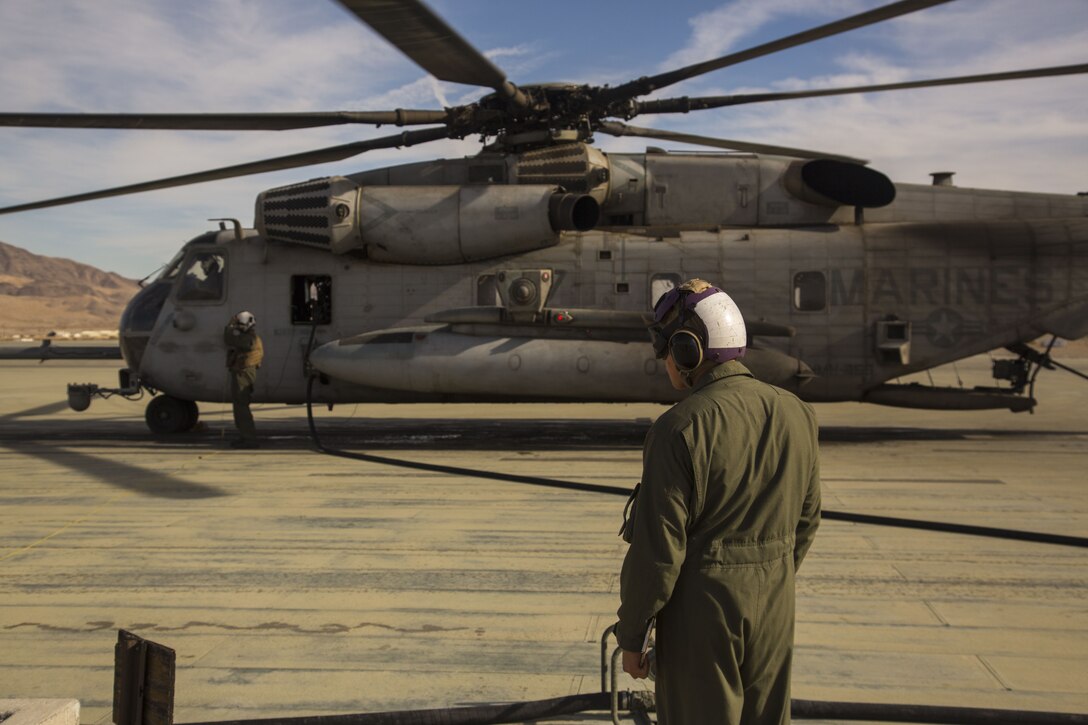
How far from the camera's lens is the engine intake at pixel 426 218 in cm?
1088

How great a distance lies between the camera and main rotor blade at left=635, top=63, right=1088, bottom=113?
824cm

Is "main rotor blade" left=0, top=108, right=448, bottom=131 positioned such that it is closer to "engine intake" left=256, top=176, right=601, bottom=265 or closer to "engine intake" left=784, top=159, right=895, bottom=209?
"engine intake" left=256, top=176, right=601, bottom=265

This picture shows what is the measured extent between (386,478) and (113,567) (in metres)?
3.32

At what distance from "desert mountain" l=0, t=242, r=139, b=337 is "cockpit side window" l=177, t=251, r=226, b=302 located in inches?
3311

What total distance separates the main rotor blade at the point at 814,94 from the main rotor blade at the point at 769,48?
1.72 ft

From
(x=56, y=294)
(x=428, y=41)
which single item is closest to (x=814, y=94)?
(x=428, y=41)

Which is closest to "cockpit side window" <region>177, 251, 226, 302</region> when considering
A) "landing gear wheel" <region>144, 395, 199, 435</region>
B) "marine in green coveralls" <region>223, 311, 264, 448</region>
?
"marine in green coveralls" <region>223, 311, 264, 448</region>

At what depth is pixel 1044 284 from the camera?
10711 mm

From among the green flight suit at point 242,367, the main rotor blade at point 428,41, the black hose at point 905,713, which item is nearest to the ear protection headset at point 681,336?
the black hose at point 905,713

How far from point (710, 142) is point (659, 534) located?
9.34 meters

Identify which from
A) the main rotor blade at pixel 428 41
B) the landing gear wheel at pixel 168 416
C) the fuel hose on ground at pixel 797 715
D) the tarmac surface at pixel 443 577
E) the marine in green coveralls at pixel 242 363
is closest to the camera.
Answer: the fuel hose on ground at pixel 797 715

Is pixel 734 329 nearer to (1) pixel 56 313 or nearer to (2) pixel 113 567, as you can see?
(2) pixel 113 567

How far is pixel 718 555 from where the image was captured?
2.57m

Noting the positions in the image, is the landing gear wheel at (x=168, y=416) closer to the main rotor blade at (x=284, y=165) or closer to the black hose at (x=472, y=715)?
the main rotor blade at (x=284, y=165)
